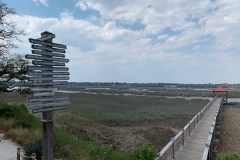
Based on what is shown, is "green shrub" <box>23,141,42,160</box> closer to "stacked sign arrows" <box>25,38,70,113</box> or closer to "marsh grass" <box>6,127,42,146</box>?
"marsh grass" <box>6,127,42,146</box>

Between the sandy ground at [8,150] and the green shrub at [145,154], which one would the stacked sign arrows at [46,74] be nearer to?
the green shrub at [145,154]

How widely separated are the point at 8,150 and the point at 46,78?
6.21m

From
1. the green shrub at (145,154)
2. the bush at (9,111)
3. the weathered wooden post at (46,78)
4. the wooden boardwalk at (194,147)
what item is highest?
the weathered wooden post at (46,78)

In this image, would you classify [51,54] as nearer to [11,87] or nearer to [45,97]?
[45,97]

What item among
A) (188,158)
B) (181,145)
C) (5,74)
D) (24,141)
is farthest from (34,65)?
(5,74)

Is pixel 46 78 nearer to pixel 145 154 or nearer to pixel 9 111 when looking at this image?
pixel 145 154

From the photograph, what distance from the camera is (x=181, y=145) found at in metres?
10.3

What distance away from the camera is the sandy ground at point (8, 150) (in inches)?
312

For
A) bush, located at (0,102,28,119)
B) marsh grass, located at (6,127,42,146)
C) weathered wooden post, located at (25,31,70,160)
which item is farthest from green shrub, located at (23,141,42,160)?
bush, located at (0,102,28,119)

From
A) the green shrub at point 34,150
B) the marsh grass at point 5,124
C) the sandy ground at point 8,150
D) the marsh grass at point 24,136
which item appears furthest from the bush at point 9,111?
the green shrub at point 34,150

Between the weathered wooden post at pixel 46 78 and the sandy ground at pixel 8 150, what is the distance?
4.96m

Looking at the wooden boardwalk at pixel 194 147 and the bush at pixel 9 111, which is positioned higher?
the bush at pixel 9 111

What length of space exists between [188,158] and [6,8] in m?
11.6

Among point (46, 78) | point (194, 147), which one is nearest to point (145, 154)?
point (194, 147)
